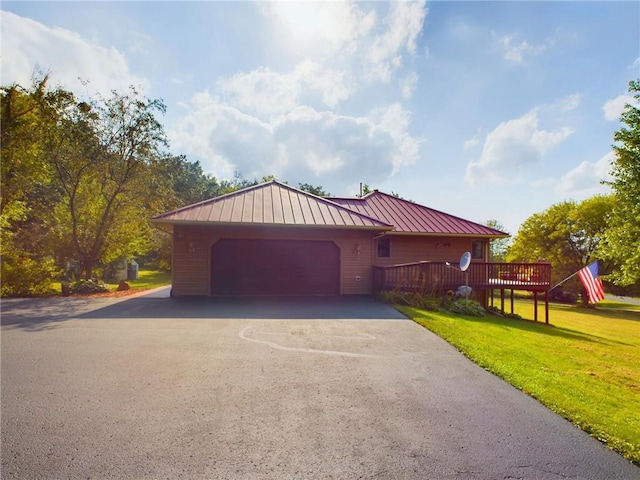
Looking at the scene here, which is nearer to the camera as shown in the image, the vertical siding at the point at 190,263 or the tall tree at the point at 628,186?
the vertical siding at the point at 190,263

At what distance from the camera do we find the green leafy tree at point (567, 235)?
24.7 m

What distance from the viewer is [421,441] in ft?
8.98

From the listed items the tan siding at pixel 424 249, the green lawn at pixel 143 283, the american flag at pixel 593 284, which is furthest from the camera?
the tan siding at pixel 424 249

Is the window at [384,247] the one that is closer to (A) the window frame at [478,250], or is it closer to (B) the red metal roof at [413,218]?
(B) the red metal roof at [413,218]

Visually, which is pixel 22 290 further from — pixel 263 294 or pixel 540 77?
pixel 540 77

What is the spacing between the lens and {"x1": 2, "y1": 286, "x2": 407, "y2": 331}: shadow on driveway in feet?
25.1

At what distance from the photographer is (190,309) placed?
876 cm

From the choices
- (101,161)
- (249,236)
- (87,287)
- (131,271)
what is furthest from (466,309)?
(131,271)

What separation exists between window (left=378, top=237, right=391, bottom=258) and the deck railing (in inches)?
76.8

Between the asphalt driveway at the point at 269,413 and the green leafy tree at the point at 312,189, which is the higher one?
the green leafy tree at the point at 312,189

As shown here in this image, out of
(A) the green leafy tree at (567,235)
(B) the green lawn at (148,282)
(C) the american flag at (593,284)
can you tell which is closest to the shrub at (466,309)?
(C) the american flag at (593,284)

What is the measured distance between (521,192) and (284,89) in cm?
1233

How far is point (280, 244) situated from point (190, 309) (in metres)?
4.26

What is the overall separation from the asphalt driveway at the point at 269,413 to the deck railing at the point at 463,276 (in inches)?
192
